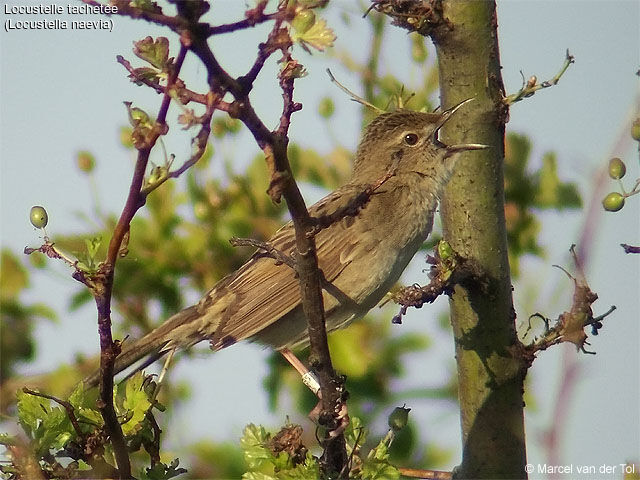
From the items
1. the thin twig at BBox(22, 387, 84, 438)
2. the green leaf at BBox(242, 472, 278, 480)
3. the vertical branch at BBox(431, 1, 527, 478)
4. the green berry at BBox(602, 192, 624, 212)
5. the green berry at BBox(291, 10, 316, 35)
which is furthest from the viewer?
the vertical branch at BBox(431, 1, 527, 478)

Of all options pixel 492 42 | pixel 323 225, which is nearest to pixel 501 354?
pixel 492 42

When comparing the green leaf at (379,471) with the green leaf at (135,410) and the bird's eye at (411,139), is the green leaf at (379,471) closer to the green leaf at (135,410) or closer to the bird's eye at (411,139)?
the green leaf at (135,410)

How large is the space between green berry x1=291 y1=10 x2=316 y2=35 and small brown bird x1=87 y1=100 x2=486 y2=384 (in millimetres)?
2309

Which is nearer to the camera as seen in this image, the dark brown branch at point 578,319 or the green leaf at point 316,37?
the green leaf at point 316,37

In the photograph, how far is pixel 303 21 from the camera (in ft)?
6.39

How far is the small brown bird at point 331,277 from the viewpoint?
14.2ft

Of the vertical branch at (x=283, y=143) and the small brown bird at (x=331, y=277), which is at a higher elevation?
the small brown bird at (x=331, y=277)

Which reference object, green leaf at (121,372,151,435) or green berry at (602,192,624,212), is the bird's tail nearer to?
green leaf at (121,372,151,435)

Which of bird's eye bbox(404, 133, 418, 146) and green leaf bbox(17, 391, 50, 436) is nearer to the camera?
green leaf bbox(17, 391, 50, 436)

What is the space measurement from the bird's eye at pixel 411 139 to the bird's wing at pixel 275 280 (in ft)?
1.53

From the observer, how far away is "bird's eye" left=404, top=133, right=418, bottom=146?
16.0 ft

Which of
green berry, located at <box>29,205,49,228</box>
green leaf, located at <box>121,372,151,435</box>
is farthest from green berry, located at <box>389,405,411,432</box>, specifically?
green berry, located at <box>29,205,49,228</box>

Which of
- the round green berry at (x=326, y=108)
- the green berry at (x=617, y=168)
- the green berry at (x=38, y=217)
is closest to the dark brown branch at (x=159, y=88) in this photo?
the green berry at (x=38, y=217)

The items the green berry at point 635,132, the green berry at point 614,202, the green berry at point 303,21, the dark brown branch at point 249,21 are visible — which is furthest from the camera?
the green berry at point 614,202
